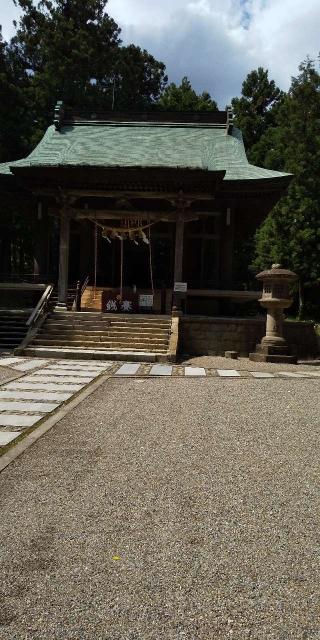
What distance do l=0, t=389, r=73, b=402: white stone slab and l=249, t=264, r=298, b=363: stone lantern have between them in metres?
6.41

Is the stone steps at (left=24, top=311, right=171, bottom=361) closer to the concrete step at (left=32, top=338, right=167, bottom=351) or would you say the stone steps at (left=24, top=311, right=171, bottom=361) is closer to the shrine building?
the concrete step at (left=32, top=338, right=167, bottom=351)

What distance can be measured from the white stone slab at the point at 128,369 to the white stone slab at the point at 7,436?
4.34 metres

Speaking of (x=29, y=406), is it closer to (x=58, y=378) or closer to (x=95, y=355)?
(x=58, y=378)

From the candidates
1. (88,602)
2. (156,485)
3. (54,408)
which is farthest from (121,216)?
(88,602)

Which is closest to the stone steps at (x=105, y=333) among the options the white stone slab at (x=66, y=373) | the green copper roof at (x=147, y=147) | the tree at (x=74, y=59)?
the white stone slab at (x=66, y=373)

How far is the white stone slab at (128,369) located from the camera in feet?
30.9

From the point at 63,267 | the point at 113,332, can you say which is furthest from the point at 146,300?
the point at 63,267

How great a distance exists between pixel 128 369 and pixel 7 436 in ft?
17.1

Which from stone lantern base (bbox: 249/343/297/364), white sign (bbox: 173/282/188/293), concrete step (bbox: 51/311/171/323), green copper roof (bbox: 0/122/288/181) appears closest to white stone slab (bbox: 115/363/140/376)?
concrete step (bbox: 51/311/171/323)

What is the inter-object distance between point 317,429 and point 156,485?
2626 mm

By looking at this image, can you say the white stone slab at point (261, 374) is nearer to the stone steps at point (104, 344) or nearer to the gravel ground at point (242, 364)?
the gravel ground at point (242, 364)

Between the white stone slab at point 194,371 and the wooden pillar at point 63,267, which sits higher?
the wooden pillar at point 63,267

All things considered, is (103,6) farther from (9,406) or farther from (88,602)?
(88,602)

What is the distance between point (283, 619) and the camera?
2191 millimetres
